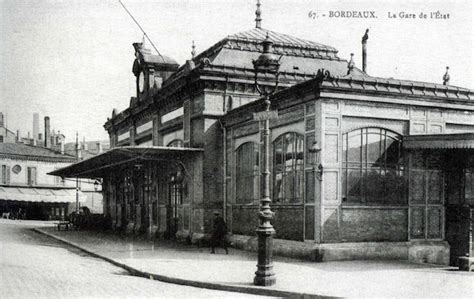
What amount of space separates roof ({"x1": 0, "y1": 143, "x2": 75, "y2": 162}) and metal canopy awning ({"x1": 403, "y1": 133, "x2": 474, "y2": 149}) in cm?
4555

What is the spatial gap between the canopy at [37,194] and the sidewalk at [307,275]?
126ft

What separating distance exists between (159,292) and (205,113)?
35.3 feet

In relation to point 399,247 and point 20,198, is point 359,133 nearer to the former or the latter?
point 399,247

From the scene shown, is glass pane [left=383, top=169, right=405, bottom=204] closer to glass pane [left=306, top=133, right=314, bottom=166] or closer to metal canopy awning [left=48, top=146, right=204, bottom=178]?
glass pane [left=306, top=133, right=314, bottom=166]

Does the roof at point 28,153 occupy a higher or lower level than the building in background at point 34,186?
higher

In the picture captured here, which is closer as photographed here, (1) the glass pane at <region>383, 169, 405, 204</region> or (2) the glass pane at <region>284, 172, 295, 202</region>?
(1) the glass pane at <region>383, 169, 405, 204</region>

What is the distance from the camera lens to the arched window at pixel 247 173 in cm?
1877

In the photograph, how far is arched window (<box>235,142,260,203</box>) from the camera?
1877 cm

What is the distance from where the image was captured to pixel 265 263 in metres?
11.0

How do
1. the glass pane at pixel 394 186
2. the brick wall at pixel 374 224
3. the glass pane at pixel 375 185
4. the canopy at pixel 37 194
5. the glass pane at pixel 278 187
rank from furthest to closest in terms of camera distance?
the canopy at pixel 37 194
the glass pane at pixel 278 187
the glass pane at pixel 394 186
the glass pane at pixel 375 185
the brick wall at pixel 374 224

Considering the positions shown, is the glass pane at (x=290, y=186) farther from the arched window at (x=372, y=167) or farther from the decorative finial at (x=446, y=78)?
the decorative finial at (x=446, y=78)

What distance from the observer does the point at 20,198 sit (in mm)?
52000

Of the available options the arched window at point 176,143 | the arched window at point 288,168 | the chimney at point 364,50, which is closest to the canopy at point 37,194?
the arched window at point 176,143

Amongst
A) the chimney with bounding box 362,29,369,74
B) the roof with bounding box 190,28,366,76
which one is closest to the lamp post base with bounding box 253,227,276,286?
the roof with bounding box 190,28,366,76
